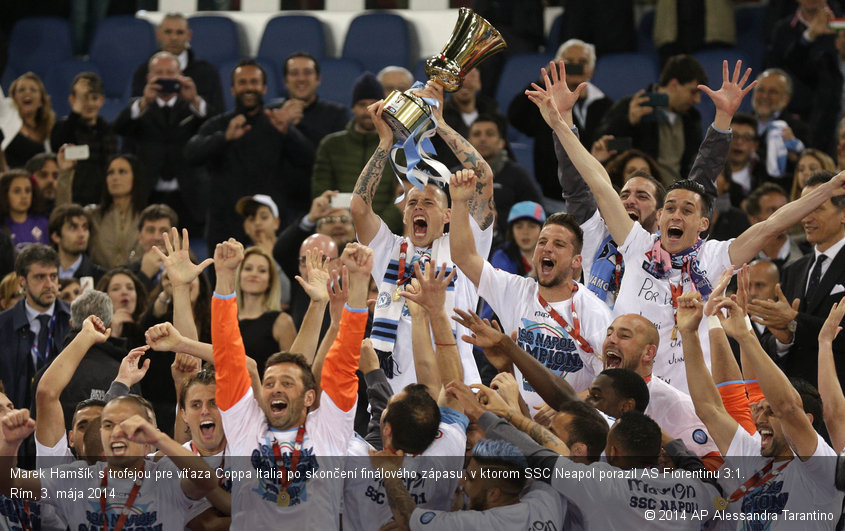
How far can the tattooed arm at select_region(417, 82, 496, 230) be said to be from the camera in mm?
6508

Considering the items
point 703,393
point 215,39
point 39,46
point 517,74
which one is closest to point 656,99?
point 517,74

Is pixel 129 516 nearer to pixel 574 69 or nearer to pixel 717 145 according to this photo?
pixel 717 145

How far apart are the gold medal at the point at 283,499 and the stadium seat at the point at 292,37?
7.70 meters

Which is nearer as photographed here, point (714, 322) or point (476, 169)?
point (714, 322)

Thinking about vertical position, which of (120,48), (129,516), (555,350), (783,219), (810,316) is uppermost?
(120,48)

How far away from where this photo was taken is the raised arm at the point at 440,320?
5410 millimetres

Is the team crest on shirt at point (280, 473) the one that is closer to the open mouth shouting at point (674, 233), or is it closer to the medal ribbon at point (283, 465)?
the medal ribbon at point (283, 465)

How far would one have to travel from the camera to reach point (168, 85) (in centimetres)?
996

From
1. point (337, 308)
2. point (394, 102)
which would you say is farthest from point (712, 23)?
point (337, 308)

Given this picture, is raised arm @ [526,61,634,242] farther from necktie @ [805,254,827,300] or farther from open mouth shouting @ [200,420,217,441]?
open mouth shouting @ [200,420,217,441]

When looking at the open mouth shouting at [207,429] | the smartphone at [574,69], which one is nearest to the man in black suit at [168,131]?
the smartphone at [574,69]

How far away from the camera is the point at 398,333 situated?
647 cm

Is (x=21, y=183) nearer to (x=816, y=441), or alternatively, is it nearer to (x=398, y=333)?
(x=398, y=333)

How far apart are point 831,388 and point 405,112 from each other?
8.01 ft
